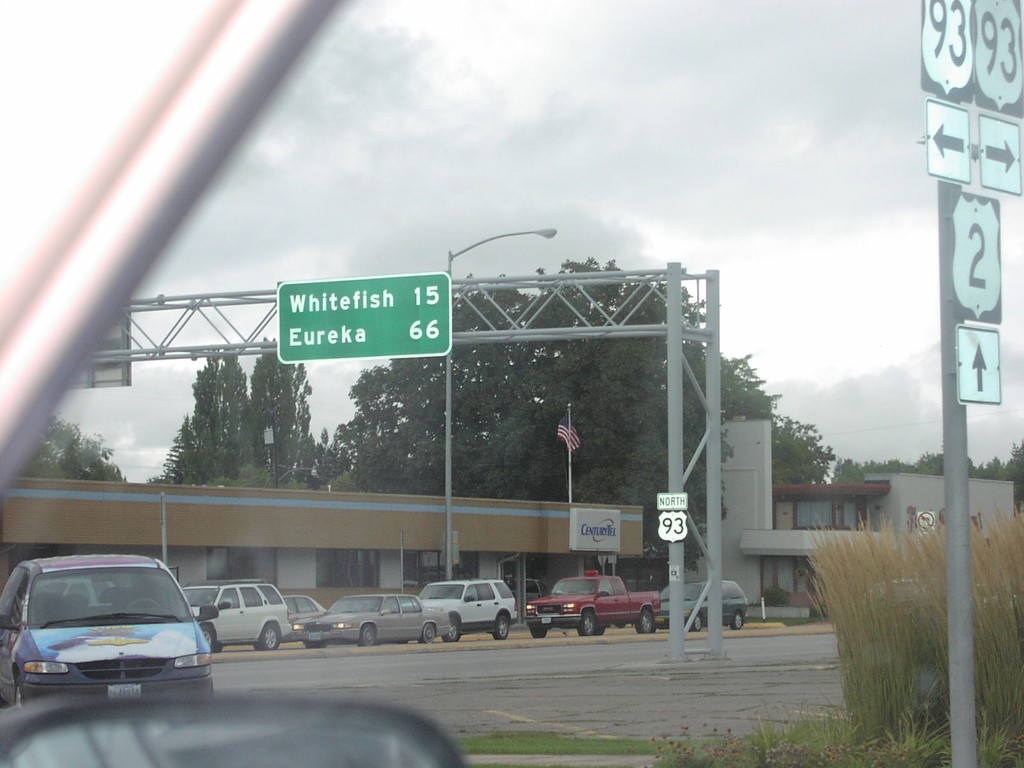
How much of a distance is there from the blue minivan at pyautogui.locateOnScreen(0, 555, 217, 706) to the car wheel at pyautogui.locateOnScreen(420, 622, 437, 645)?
21.6m

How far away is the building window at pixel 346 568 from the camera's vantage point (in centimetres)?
4722

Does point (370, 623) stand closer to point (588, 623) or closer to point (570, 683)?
point (588, 623)

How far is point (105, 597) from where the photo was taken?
44.4ft

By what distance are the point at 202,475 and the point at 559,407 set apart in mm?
15367

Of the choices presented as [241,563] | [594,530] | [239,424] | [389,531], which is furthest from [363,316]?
[239,424]

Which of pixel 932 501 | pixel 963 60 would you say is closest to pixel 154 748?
pixel 963 60

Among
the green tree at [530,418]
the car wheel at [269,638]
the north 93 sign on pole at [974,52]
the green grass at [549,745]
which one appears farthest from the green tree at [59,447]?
the green tree at [530,418]

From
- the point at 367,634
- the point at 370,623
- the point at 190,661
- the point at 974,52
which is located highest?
the point at 974,52

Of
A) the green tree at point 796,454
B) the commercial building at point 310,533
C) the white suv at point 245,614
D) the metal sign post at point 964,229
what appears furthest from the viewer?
the green tree at point 796,454

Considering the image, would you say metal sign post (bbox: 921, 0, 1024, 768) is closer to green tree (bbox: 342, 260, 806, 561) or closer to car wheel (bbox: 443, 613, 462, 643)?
car wheel (bbox: 443, 613, 462, 643)

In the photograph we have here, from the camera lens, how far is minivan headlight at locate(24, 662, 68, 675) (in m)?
12.5

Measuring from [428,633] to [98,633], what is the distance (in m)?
22.9

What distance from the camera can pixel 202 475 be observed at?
56938 millimetres

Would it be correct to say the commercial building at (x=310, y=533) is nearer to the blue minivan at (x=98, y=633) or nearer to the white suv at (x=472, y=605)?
the white suv at (x=472, y=605)
